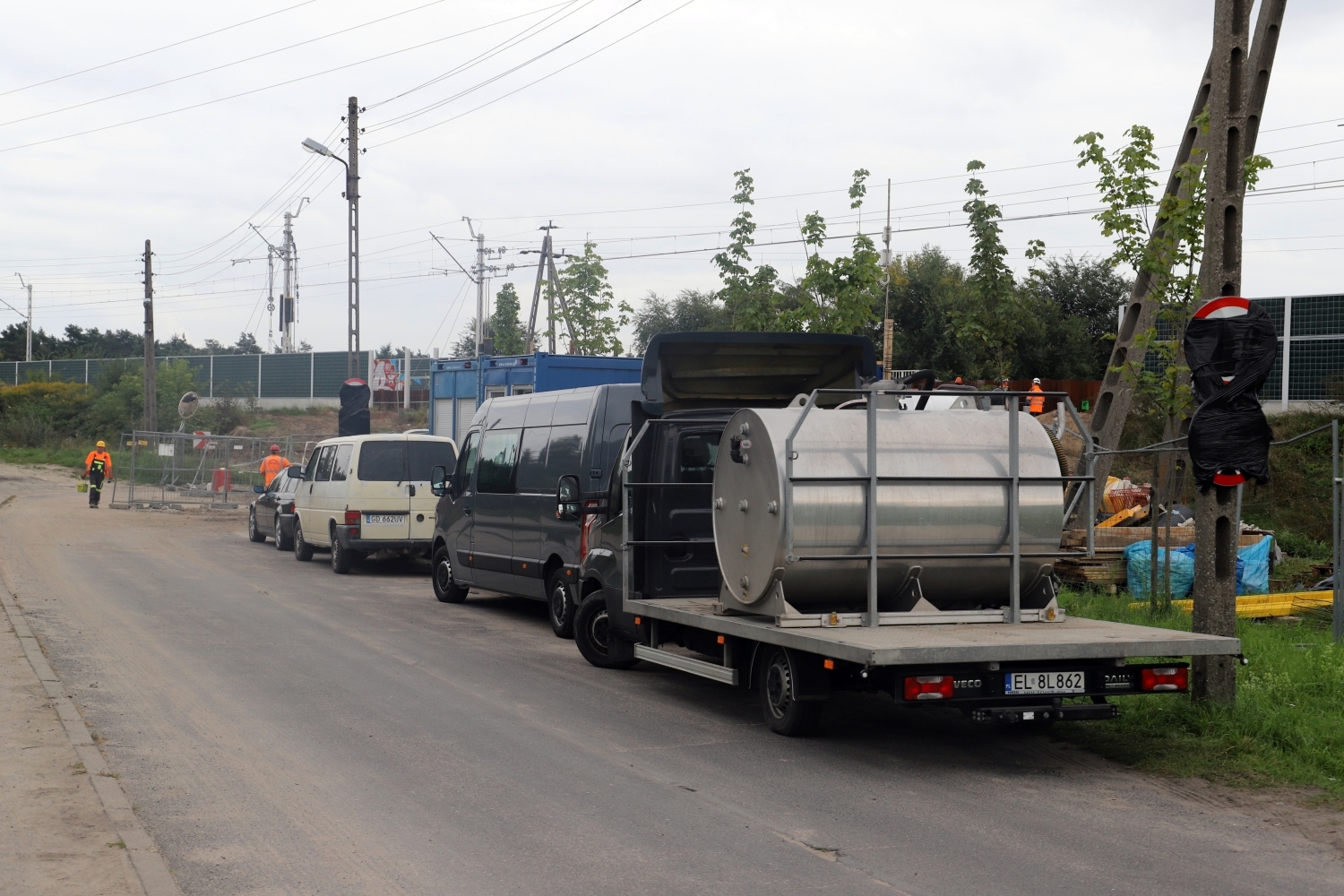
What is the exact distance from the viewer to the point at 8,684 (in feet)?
31.9

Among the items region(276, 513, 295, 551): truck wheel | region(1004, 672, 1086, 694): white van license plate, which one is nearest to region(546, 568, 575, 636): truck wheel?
region(1004, 672, 1086, 694): white van license plate

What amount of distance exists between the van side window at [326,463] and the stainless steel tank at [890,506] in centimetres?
1271

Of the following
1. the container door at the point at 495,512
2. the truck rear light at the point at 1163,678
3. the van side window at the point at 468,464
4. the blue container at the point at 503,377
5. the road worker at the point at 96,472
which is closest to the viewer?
the truck rear light at the point at 1163,678

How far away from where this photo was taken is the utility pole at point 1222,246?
8422 mm

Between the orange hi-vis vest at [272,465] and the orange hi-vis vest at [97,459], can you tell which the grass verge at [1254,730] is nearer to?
the orange hi-vis vest at [272,465]

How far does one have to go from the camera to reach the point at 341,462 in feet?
64.2

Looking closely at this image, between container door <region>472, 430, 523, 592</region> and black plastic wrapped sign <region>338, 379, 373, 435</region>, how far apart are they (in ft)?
48.2

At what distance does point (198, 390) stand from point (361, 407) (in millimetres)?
44712

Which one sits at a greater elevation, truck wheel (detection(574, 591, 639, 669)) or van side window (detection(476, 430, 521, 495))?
van side window (detection(476, 430, 521, 495))

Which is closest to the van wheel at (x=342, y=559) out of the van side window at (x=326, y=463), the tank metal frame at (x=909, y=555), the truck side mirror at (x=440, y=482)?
the van side window at (x=326, y=463)

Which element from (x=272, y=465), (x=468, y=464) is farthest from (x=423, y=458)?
(x=272, y=465)

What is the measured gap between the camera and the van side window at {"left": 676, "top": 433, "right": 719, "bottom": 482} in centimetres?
1049

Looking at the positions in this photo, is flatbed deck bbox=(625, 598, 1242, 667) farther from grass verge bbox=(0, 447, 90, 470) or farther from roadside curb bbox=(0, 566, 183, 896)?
grass verge bbox=(0, 447, 90, 470)

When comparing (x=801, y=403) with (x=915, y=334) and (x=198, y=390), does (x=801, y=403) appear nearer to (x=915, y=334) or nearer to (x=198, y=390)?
(x=915, y=334)
